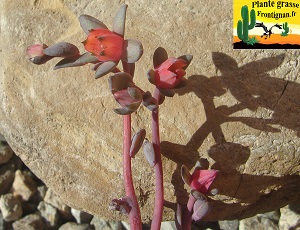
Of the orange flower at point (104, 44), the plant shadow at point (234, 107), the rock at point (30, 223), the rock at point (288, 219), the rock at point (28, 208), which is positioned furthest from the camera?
the rock at point (28, 208)

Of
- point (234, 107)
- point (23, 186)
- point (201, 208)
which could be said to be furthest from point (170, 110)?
point (23, 186)

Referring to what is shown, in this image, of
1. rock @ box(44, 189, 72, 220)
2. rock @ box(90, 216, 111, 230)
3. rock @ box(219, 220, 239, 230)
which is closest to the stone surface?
rock @ box(90, 216, 111, 230)

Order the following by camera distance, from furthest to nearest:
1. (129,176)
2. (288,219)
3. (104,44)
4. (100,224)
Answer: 1. (100,224)
2. (288,219)
3. (129,176)
4. (104,44)

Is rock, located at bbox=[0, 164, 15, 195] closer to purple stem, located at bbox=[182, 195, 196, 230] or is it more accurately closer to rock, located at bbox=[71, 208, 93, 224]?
rock, located at bbox=[71, 208, 93, 224]

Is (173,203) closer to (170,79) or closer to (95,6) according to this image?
(170,79)

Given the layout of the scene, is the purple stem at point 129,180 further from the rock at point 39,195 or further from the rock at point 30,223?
the rock at point 39,195

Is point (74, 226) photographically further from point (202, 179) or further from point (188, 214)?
point (202, 179)

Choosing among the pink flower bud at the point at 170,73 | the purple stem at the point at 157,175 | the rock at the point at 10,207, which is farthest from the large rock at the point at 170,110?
the rock at the point at 10,207
